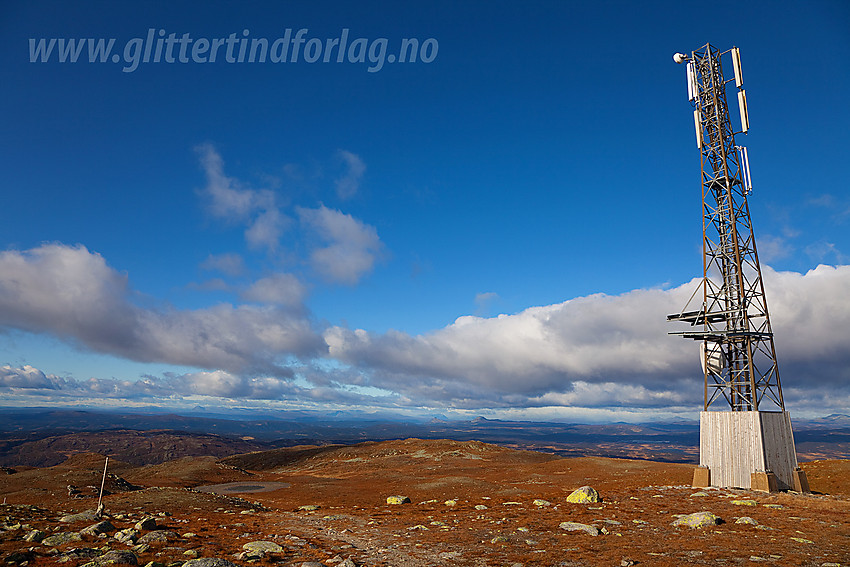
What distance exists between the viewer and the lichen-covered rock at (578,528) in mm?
18894

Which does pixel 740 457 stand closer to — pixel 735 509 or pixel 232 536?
pixel 735 509

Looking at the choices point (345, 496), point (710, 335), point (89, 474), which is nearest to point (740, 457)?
point (710, 335)

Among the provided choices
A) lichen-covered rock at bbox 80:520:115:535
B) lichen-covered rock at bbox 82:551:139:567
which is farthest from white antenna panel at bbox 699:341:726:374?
lichen-covered rock at bbox 80:520:115:535

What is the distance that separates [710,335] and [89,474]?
187 feet

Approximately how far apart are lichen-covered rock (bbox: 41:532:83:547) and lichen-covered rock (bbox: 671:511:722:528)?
24.9m

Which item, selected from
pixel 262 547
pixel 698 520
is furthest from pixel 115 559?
pixel 698 520

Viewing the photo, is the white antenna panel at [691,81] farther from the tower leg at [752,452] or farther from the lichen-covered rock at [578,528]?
the lichen-covered rock at [578,528]

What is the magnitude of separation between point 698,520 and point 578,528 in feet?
17.4

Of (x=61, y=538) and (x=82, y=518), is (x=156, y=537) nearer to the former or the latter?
(x=61, y=538)

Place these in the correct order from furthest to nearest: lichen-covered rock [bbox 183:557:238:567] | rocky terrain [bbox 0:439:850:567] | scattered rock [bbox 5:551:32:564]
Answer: rocky terrain [bbox 0:439:850:567]
scattered rock [bbox 5:551:32:564]
lichen-covered rock [bbox 183:557:238:567]

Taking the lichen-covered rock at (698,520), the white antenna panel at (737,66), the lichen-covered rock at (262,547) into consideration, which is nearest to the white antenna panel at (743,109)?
the white antenna panel at (737,66)

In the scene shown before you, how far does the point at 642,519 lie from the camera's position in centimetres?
2119

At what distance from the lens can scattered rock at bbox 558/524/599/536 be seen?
→ 1889cm

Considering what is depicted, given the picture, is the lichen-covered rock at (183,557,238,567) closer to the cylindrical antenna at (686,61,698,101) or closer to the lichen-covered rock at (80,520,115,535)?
the lichen-covered rock at (80,520,115,535)
